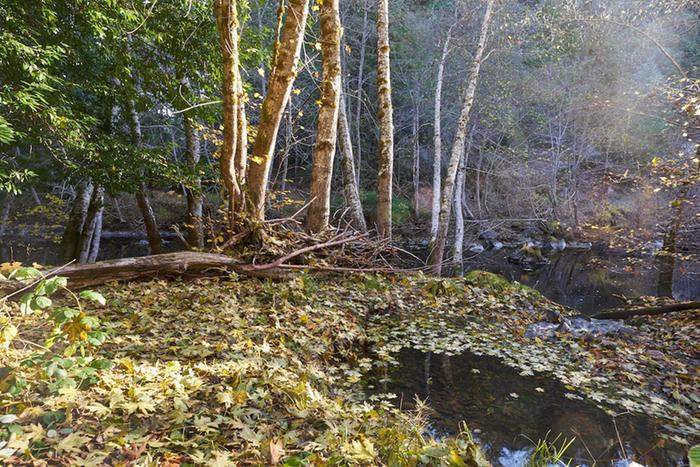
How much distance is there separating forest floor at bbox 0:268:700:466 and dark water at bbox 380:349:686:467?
10.9 inches

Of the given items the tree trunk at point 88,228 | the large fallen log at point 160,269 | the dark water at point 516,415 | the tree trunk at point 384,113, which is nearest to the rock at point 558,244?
the tree trunk at point 384,113

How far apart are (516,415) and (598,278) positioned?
12390mm

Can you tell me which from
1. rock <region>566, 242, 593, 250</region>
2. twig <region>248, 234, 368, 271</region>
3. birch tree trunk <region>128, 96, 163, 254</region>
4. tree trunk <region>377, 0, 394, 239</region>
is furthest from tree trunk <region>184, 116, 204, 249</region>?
rock <region>566, 242, 593, 250</region>

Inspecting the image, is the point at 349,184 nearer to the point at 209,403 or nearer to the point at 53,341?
the point at 209,403

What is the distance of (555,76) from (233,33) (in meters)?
19.7

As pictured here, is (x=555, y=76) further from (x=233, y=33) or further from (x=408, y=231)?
(x=233, y=33)

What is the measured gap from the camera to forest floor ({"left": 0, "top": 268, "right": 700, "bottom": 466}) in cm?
223

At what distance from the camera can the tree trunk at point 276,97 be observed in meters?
5.82

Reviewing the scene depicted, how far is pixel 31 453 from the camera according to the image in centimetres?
197

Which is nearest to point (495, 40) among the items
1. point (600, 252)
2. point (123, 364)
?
point (600, 252)

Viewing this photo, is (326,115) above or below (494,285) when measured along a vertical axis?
above

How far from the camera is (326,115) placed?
7016mm

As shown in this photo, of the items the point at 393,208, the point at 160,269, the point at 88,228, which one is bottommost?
the point at 160,269

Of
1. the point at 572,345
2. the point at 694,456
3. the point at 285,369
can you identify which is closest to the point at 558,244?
the point at 572,345
